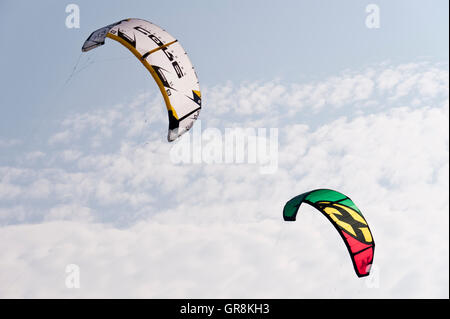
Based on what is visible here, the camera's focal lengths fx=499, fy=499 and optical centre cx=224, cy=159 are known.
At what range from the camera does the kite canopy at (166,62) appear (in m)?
10.1

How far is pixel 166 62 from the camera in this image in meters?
10.5

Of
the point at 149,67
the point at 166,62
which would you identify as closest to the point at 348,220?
the point at 166,62

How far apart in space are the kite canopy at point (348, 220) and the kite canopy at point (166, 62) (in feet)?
12.7

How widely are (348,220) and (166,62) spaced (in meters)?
6.03

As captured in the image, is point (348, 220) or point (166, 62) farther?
point (348, 220)

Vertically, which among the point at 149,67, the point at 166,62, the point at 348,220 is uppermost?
the point at 166,62

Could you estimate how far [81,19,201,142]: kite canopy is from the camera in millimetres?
10055

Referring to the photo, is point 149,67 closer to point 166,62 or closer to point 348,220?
point 166,62

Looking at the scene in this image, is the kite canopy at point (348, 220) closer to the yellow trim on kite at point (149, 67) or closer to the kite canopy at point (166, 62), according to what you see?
the kite canopy at point (166, 62)

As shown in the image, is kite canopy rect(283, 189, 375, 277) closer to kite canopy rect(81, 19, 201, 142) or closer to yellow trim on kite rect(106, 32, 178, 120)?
kite canopy rect(81, 19, 201, 142)

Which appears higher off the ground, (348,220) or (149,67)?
(149,67)
